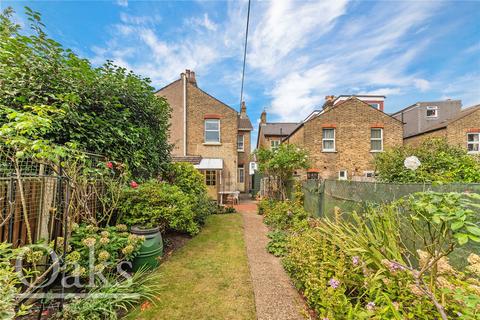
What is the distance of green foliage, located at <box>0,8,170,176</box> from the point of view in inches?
151

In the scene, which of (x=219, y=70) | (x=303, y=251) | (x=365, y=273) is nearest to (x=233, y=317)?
(x=303, y=251)

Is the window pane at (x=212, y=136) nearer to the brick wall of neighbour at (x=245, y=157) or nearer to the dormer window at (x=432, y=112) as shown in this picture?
the brick wall of neighbour at (x=245, y=157)

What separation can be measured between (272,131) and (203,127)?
452 inches

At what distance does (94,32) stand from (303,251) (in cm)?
952

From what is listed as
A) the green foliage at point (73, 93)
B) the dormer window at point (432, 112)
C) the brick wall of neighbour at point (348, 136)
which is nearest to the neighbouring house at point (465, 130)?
the brick wall of neighbour at point (348, 136)

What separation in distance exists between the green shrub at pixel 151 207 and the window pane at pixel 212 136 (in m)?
8.95

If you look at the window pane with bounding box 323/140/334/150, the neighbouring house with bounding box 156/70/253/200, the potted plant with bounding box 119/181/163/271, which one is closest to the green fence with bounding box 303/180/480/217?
the potted plant with bounding box 119/181/163/271

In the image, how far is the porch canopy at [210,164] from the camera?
39.4 ft

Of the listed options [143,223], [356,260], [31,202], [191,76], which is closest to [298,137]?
[191,76]

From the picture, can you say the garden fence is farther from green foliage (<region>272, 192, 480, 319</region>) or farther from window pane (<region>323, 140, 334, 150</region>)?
window pane (<region>323, 140, 334, 150</region>)

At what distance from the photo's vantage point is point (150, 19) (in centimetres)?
666

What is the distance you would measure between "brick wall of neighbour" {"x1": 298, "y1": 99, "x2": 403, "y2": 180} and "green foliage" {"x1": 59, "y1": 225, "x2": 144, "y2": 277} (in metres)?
12.4

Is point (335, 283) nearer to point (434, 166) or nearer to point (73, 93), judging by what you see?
point (73, 93)

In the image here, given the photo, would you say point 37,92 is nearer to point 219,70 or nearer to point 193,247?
point 193,247
